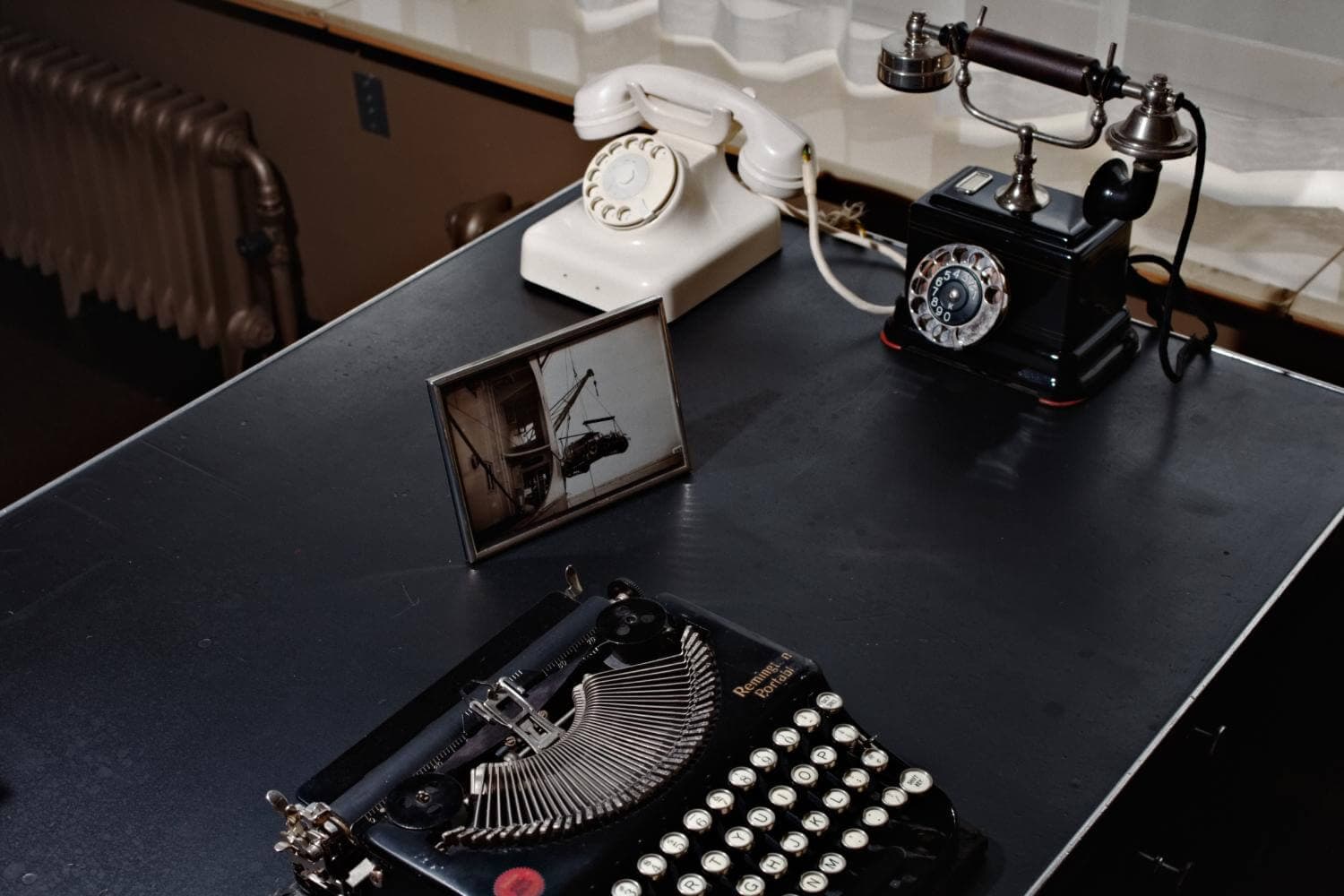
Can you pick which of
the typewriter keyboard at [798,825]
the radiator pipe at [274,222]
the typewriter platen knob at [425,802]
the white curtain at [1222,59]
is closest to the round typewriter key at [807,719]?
the typewriter keyboard at [798,825]

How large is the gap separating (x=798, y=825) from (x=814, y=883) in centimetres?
5

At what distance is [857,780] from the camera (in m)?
1.09

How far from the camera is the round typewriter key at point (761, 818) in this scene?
3.48 ft

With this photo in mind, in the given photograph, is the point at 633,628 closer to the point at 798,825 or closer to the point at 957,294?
the point at 798,825

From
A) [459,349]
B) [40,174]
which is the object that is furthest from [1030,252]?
[40,174]

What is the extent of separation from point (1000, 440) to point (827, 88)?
2.66 ft

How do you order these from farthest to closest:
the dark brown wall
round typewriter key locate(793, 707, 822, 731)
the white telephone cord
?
the dark brown wall < the white telephone cord < round typewriter key locate(793, 707, 822, 731)

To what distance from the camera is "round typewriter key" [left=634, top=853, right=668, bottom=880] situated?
1.03 m

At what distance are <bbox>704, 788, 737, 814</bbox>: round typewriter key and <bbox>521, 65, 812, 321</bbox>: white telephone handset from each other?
2.28ft

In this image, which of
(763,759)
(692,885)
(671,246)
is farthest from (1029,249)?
(692,885)

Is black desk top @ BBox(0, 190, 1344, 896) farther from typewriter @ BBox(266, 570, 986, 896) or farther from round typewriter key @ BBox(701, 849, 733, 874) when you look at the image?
round typewriter key @ BBox(701, 849, 733, 874)

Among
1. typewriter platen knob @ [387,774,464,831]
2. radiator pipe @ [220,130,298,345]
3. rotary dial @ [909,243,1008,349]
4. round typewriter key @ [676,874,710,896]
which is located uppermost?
rotary dial @ [909,243,1008,349]

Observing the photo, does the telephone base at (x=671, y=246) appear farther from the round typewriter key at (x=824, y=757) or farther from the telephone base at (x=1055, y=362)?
the round typewriter key at (x=824, y=757)

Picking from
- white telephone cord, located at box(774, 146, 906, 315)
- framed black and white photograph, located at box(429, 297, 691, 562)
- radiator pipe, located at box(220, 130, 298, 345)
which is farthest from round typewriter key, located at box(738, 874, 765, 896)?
radiator pipe, located at box(220, 130, 298, 345)
